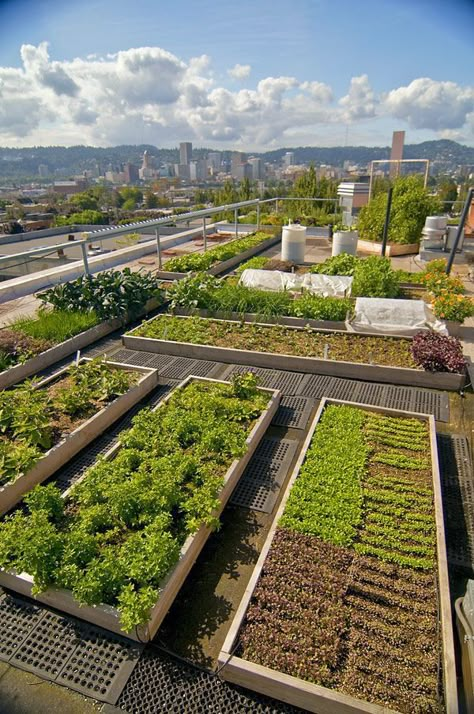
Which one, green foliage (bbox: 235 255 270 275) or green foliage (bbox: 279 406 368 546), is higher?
green foliage (bbox: 235 255 270 275)

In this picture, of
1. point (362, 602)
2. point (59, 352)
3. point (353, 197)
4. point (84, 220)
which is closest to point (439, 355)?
point (362, 602)

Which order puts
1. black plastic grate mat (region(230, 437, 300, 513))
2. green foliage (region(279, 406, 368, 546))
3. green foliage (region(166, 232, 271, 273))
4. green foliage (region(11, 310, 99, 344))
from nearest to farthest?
1. green foliage (region(279, 406, 368, 546))
2. black plastic grate mat (region(230, 437, 300, 513))
3. green foliage (region(11, 310, 99, 344))
4. green foliage (region(166, 232, 271, 273))

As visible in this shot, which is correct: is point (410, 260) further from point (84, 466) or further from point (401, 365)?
point (84, 466)

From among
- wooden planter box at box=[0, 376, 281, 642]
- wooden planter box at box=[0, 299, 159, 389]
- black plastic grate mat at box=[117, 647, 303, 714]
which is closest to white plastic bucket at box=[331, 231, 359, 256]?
wooden planter box at box=[0, 299, 159, 389]

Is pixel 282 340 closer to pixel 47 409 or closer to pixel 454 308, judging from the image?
pixel 454 308

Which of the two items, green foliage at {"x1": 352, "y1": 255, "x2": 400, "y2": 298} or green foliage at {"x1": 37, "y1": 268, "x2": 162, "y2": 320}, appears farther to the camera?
green foliage at {"x1": 352, "y1": 255, "x2": 400, "y2": 298}

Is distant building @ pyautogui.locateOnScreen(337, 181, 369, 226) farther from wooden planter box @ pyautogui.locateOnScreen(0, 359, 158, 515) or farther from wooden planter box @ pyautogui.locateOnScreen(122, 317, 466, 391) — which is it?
wooden planter box @ pyautogui.locateOnScreen(0, 359, 158, 515)
